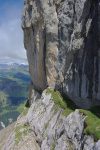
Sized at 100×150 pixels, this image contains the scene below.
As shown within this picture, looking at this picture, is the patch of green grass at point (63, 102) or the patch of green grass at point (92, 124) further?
the patch of green grass at point (63, 102)

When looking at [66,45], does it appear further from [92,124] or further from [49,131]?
[92,124]

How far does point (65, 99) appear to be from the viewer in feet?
215

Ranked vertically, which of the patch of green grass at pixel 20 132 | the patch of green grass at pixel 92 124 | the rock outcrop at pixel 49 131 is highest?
the patch of green grass at pixel 92 124

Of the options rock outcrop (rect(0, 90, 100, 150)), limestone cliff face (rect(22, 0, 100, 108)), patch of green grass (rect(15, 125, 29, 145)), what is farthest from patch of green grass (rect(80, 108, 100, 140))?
patch of green grass (rect(15, 125, 29, 145))

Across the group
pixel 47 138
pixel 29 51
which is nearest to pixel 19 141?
pixel 47 138

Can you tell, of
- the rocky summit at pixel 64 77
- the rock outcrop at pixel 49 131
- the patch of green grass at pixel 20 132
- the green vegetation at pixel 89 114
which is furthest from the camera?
the patch of green grass at pixel 20 132

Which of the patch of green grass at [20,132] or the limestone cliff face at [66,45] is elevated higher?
the limestone cliff face at [66,45]

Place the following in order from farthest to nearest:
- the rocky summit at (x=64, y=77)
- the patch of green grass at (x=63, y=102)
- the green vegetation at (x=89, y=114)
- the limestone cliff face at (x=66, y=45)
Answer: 1. the patch of green grass at (x=63, y=102)
2. the limestone cliff face at (x=66, y=45)
3. the rocky summit at (x=64, y=77)
4. the green vegetation at (x=89, y=114)

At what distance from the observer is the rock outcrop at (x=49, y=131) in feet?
159

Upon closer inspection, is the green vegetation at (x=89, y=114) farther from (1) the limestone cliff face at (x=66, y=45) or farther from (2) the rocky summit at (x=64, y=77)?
(1) the limestone cliff face at (x=66, y=45)

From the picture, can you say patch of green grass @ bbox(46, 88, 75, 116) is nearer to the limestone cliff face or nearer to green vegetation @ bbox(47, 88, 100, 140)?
green vegetation @ bbox(47, 88, 100, 140)

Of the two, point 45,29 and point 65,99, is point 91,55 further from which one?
point 45,29

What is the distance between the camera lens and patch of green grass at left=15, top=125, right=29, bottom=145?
67.2 m

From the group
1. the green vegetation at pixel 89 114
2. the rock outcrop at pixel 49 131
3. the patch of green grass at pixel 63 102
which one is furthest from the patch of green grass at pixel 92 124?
the patch of green grass at pixel 63 102
